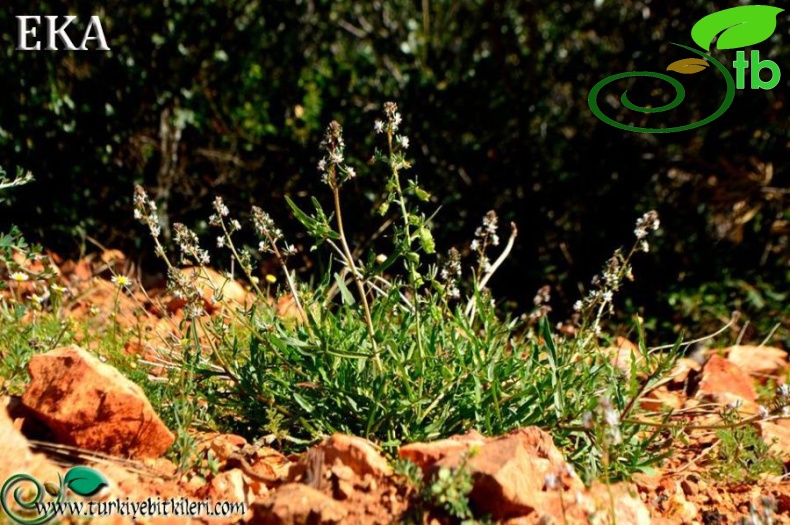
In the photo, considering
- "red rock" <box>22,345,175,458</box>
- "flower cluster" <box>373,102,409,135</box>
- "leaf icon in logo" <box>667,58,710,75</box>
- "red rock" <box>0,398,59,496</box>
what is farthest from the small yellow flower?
"leaf icon in logo" <box>667,58,710,75</box>

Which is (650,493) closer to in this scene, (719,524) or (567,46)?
(719,524)

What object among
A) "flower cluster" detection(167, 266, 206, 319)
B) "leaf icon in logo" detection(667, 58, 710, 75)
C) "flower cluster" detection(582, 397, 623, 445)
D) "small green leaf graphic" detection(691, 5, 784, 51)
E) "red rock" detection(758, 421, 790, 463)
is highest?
"small green leaf graphic" detection(691, 5, 784, 51)

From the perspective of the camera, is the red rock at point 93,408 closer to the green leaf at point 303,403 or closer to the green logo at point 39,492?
the green logo at point 39,492

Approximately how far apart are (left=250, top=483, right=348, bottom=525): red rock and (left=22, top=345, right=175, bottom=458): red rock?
2.07 feet

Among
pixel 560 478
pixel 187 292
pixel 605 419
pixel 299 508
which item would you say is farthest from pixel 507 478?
pixel 187 292

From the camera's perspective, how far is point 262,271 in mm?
6066

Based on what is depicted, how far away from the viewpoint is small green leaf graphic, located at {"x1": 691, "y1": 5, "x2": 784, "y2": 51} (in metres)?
5.80

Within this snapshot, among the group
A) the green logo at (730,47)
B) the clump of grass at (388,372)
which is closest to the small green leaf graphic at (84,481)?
the clump of grass at (388,372)

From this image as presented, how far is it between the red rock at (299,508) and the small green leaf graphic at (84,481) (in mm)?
510

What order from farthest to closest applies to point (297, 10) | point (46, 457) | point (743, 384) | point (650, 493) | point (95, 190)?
point (297, 10)
point (95, 190)
point (743, 384)
point (650, 493)
point (46, 457)

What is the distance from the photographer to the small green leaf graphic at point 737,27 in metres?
5.80

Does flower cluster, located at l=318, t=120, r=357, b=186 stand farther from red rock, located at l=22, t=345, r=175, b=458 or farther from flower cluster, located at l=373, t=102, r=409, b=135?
red rock, located at l=22, t=345, r=175, b=458

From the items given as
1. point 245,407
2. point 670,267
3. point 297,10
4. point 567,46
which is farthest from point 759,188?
point 245,407

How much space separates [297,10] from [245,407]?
387 centimetres
